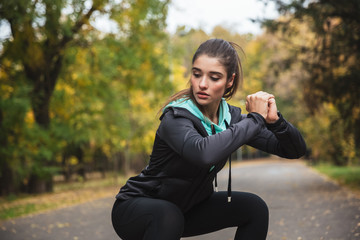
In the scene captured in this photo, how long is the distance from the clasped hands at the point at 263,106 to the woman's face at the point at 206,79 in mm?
196

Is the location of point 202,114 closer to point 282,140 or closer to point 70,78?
point 282,140

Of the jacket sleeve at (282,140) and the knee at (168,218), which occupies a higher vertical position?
the jacket sleeve at (282,140)

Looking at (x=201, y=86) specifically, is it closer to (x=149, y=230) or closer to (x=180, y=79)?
(x=149, y=230)

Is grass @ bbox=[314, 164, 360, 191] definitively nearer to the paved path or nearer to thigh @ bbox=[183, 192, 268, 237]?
the paved path

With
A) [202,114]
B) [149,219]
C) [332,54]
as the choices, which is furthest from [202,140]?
[332,54]

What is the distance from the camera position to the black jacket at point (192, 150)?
227cm

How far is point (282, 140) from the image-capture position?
2.79 m

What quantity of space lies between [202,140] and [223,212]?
792 millimetres

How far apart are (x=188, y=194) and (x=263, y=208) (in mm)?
554

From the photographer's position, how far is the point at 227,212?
9.37ft

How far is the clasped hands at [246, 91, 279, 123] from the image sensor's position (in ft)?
8.33

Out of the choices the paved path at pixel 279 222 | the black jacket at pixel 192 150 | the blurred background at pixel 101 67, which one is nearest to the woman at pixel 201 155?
the black jacket at pixel 192 150

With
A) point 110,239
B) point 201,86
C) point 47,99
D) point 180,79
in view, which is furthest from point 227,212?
point 180,79

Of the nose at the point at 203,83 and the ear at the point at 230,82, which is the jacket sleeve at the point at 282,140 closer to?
the ear at the point at 230,82
